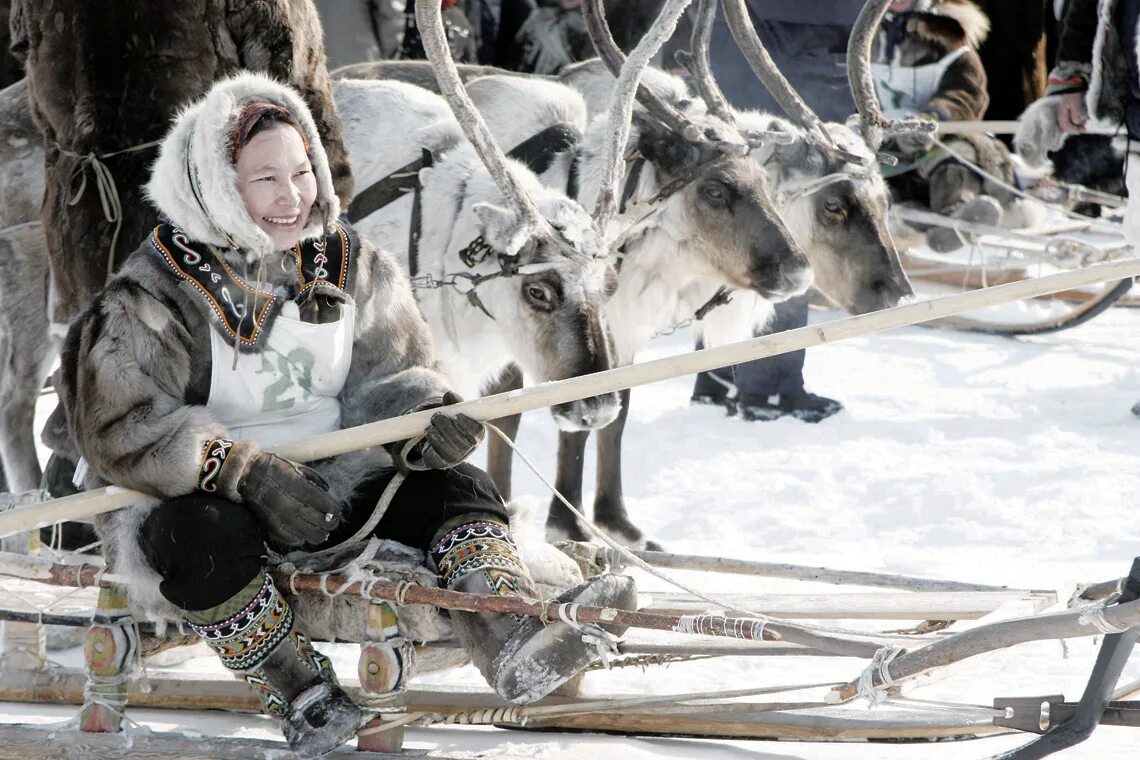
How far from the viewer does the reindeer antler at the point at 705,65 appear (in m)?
4.06

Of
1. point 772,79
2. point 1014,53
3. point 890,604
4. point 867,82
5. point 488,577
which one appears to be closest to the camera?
point 488,577

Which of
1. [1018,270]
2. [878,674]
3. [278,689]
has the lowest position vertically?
[1018,270]

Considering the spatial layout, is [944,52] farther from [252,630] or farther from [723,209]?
[252,630]

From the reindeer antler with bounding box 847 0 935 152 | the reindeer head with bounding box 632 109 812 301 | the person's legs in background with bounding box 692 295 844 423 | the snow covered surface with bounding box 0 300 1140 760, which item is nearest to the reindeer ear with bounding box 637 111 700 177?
the reindeer head with bounding box 632 109 812 301

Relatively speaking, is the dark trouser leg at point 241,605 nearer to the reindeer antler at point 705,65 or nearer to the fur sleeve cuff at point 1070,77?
Answer: the reindeer antler at point 705,65

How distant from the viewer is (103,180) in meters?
2.93

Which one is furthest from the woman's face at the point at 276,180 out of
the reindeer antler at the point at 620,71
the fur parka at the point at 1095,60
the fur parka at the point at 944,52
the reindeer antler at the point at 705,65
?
the fur parka at the point at 944,52

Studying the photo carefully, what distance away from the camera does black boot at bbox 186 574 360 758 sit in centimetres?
209

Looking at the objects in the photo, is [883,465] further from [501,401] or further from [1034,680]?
[501,401]

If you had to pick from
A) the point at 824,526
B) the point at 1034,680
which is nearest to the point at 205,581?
the point at 1034,680

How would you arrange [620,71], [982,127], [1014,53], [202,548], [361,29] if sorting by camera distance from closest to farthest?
1. [202,548]
2. [620,71]
3. [361,29]
4. [982,127]
5. [1014,53]

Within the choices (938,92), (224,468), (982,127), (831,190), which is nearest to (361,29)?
(831,190)

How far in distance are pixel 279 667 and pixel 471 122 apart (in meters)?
1.58

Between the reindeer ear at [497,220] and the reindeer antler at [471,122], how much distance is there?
0.08ft
